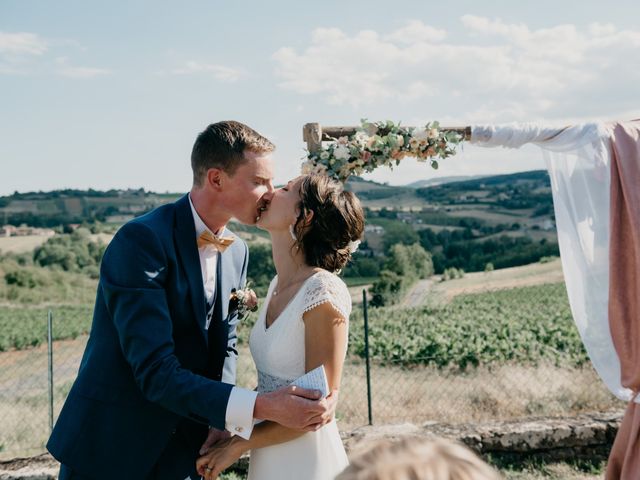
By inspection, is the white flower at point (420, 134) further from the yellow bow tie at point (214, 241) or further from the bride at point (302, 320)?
the yellow bow tie at point (214, 241)

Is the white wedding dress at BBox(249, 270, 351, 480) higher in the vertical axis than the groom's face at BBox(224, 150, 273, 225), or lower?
lower

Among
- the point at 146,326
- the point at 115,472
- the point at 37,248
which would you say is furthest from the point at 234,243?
the point at 37,248

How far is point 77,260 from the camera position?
48.4 metres

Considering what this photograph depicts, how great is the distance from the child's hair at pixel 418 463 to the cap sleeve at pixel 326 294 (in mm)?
1567

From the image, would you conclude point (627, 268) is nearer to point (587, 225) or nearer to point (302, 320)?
point (587, 225)

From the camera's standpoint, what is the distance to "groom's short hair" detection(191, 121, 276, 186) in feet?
8.79

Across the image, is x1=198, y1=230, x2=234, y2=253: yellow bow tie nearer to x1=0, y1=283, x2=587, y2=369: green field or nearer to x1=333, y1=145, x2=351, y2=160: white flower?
x1=333, y1=145, x2=351, y2=160: white flower

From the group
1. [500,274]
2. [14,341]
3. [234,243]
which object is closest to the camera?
[234,243]

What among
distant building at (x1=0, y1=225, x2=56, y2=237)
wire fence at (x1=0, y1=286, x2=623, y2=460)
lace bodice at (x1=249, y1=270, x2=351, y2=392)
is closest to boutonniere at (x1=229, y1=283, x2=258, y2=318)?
lace bodice at (x1=249, y1=270, x2=351, y2=392)

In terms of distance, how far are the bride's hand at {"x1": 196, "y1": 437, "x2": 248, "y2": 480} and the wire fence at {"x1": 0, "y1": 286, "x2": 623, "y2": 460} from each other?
13.8 feet

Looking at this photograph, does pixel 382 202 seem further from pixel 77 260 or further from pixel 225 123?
pixel 225 123

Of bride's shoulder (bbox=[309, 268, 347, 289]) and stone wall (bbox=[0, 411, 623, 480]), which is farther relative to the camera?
stone wall (bbox=[0, 411, 623, 480])

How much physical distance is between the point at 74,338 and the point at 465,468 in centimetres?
2639

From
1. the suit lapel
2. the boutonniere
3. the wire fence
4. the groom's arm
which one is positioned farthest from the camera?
the wire fence
